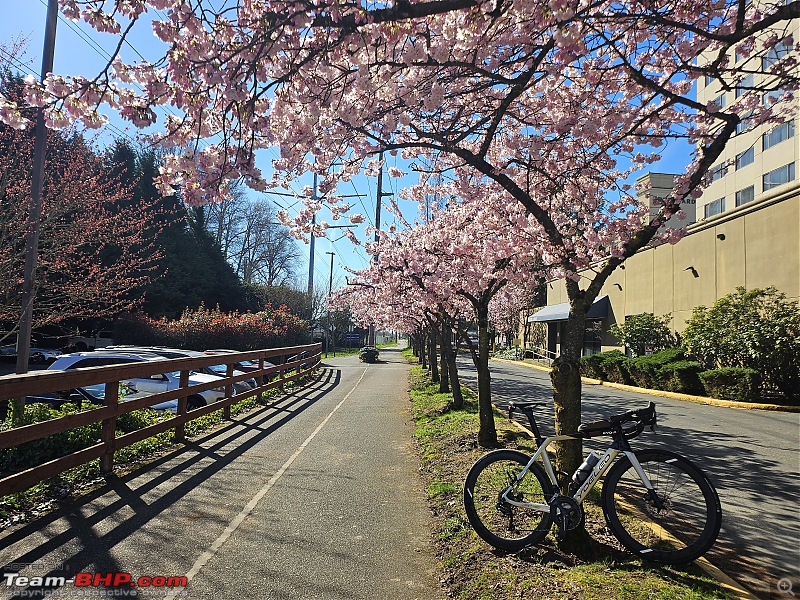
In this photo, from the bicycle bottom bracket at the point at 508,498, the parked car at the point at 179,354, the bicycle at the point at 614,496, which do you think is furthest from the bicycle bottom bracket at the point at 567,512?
the parked car at the point at 179,354

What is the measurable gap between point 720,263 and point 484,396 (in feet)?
51.3

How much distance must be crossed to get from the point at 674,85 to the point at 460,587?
639cm

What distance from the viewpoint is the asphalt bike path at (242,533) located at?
12.7ft

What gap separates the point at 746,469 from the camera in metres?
8.11

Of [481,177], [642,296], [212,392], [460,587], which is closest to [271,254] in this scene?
[642,296]

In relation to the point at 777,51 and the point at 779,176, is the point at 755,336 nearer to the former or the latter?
the point at 777,51

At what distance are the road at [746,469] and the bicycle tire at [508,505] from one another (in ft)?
4.49

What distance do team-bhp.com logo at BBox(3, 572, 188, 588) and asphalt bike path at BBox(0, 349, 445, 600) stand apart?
0.04 feet

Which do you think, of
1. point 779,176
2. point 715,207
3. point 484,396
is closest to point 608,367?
point 484,396

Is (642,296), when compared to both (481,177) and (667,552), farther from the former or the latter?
(667,552)

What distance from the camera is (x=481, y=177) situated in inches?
363

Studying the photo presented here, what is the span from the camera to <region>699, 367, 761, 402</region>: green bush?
15344 mm

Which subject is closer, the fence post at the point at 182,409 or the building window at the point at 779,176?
the fence post at the point at 182,409

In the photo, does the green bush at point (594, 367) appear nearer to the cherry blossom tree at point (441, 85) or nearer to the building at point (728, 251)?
the building at point (728, 251)
